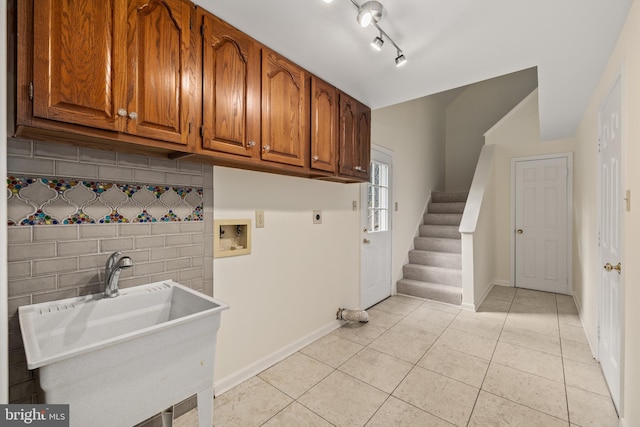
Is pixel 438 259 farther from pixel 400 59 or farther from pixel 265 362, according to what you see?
pixel 400 59

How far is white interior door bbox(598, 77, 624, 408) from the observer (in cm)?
174

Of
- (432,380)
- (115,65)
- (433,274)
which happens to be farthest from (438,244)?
(115,65)

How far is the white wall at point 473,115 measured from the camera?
17.2 ft

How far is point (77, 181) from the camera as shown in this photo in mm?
1367

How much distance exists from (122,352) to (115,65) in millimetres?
1137

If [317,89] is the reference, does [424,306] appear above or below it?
below

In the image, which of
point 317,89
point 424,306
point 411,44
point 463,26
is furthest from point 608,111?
point 424,306

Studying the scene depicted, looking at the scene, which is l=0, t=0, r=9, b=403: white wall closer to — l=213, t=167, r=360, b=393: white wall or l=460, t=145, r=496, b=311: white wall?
l=213, t=167, r=360, b=393: white wall

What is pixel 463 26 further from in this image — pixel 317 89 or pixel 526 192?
pixel 526 192

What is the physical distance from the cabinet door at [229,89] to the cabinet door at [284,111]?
7 centimetres

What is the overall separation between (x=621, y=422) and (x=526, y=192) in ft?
11.6

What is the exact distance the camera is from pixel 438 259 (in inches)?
165

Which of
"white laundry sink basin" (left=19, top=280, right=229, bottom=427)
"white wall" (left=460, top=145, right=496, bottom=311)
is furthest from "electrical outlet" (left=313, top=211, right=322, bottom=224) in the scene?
"white wall" (left=460, top=145, right=496, bottom=311)

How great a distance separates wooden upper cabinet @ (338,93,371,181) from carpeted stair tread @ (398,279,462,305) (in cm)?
200
